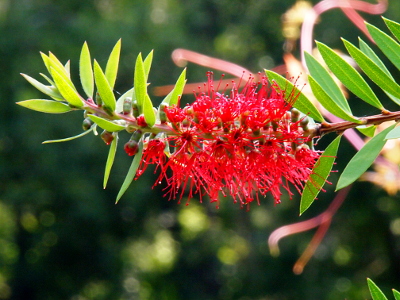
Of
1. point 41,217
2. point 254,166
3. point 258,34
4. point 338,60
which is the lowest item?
point 41,217

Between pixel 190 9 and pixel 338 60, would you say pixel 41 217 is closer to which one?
pixel 190 9

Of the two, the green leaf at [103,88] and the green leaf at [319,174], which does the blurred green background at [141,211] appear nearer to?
the green leaf at [319,174]

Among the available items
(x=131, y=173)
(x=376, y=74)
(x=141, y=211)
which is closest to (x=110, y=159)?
(x=131, y=173)

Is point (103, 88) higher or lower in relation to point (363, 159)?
higher

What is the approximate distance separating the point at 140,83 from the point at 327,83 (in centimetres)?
30

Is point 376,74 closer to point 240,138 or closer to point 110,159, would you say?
point 240,138

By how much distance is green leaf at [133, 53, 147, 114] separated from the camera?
70 centimetres

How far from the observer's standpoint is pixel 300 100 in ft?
2.63

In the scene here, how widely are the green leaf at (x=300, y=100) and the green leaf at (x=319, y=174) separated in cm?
5

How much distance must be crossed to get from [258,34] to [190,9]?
1.77 meters

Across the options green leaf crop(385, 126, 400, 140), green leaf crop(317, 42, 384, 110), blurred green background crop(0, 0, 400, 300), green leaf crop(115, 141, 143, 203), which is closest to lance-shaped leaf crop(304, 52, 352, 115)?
green leaf crop(317, 42, 384, 110)

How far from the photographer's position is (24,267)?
10.2 m

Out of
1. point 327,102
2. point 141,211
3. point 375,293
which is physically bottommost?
point 141,211

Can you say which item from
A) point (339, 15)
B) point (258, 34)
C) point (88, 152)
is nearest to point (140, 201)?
point (88, 152)
